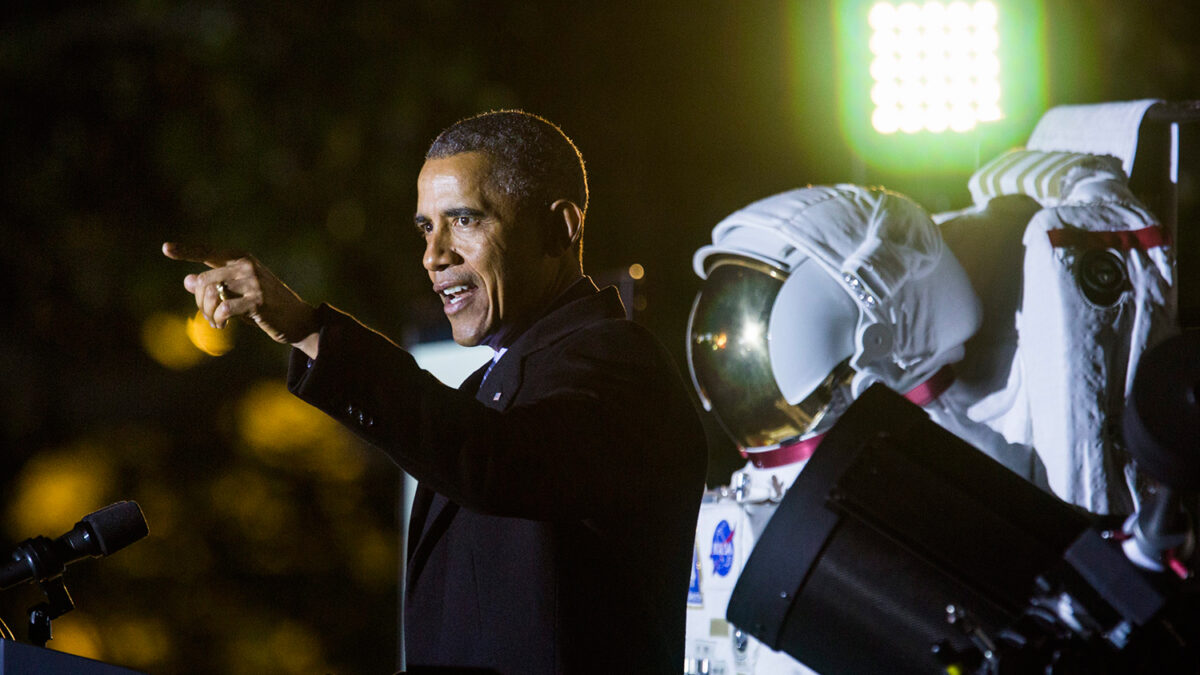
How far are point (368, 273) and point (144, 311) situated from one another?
1.10 m

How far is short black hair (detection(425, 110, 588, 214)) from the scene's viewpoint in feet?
5.93

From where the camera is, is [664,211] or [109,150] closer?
[664,211]

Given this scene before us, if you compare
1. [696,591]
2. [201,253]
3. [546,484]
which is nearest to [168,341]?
[696,591]

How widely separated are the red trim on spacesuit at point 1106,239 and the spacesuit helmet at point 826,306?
26 cm

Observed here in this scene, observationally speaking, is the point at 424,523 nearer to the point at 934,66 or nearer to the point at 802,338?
the point at 802,338

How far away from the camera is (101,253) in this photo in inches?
224

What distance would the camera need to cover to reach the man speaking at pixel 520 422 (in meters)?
1.35

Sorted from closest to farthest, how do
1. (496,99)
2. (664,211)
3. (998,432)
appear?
(998,432) < (664,211) < (496,99)

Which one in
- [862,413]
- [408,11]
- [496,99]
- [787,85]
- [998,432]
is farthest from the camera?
[408,11]

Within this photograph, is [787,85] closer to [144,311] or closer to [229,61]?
[229,61]

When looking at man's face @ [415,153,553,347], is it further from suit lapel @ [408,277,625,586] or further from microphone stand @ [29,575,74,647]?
microphone stand @ [29,575,74,647]

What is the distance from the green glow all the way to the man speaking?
6.39 ft

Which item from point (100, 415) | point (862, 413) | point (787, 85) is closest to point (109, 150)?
point (100, 415)

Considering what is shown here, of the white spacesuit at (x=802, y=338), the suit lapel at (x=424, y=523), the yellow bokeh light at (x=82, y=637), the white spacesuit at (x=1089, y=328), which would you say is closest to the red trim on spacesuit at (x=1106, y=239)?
the white spacesuit at (x=1089, y=328)
